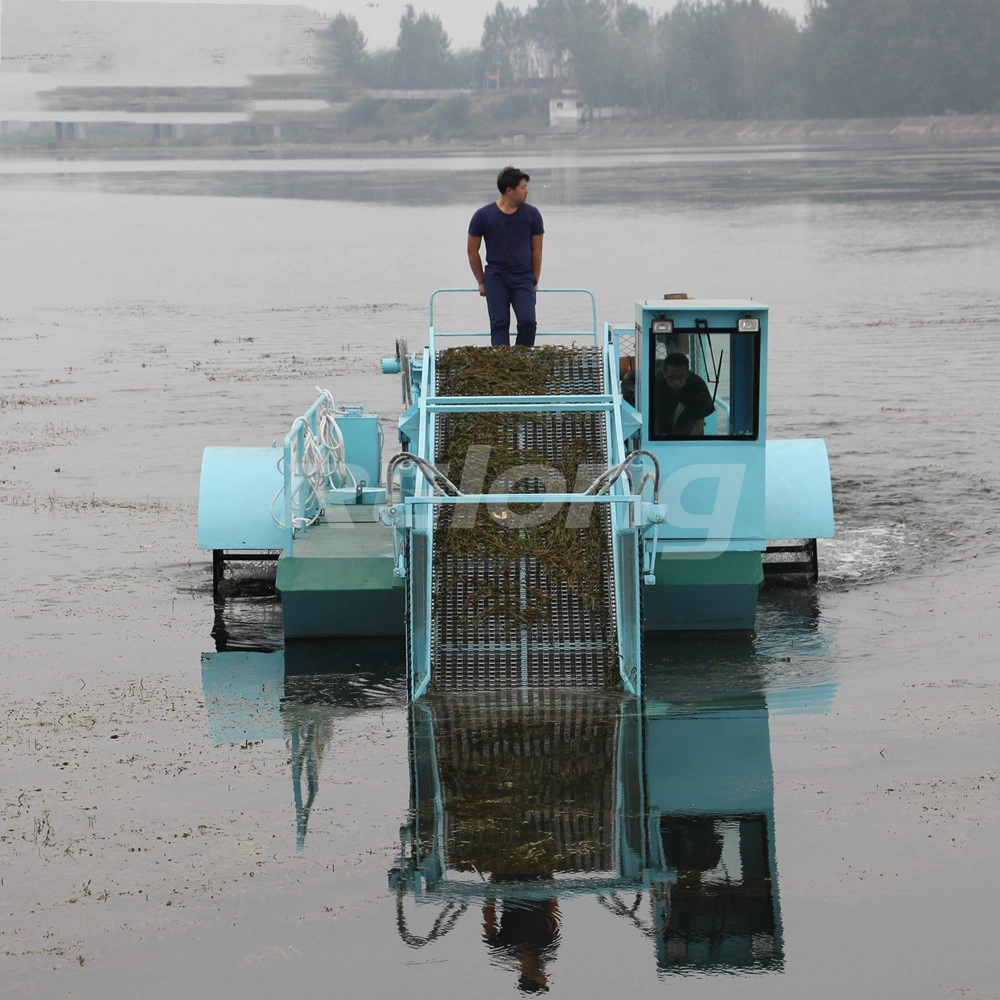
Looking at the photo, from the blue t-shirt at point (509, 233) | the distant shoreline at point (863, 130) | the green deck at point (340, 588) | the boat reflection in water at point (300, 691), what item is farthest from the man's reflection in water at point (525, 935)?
the distant shoreline at point (863, 130)

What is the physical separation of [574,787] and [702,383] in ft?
13.2

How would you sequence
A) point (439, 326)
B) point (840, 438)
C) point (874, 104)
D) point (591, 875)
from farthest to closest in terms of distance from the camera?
point (874, 104) → point (439, 326) → point (840, 438) → point (591, 875)

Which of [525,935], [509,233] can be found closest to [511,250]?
[509,233]

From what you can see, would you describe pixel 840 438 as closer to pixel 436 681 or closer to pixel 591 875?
pixel 436 681

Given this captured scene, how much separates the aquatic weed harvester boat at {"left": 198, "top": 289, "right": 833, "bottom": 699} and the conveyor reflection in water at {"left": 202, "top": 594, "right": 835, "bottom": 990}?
0.36 m

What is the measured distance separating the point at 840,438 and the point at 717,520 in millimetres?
9846

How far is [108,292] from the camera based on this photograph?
4278cm

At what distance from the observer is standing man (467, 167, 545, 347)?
12828 mm

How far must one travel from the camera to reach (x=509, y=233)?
12.9m

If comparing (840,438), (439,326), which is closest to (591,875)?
(840,438)

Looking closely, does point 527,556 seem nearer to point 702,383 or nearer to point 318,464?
point 702,383

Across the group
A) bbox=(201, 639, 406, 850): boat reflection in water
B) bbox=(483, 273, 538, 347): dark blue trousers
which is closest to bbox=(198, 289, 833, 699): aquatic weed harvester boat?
bbox=(201, 639, 406, 850): boat reflection in water

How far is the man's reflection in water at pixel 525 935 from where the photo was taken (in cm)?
704

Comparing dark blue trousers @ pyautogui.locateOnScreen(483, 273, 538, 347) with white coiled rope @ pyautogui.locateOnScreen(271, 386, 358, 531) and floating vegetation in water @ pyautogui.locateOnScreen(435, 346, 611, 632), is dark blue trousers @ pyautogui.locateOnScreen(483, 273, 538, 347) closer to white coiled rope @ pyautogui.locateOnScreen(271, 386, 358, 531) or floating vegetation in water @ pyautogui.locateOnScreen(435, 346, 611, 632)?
floating vegetation in water @ pyautogui.locateOnScreen(435, 346, 611, 632)
